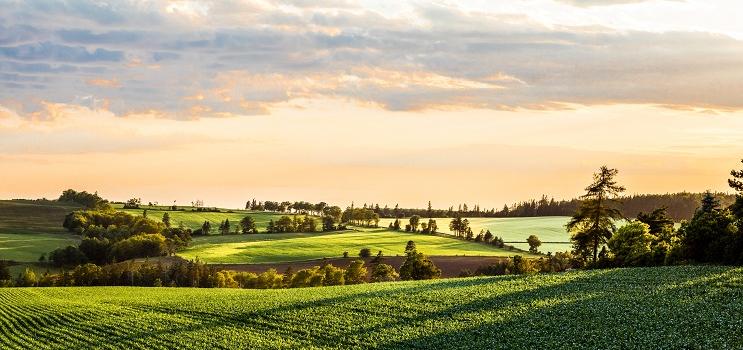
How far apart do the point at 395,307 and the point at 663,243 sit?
40.0 metres

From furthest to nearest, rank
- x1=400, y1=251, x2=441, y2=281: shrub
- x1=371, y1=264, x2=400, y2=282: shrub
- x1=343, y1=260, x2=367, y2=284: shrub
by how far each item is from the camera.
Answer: x1=343, y1=260, x2=367, y2=284: shrub
x1=371, y1=264, x2=400, y2=282: shrub
x1=400, y1=251, x2=441, y2=281: shrub

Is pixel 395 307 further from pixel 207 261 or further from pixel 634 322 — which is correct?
pixel 207 261

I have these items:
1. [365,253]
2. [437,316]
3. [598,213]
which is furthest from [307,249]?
[437,316]

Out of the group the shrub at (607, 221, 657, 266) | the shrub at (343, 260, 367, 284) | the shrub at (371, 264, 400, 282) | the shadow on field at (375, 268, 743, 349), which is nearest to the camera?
the shadow on field at (375, 268, 743, 349)

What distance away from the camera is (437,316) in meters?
61.6

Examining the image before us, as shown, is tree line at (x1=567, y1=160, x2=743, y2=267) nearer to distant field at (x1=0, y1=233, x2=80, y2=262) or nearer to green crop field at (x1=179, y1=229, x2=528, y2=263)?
green crop field at (x1=179, y1=229, x2=528, y2=263)

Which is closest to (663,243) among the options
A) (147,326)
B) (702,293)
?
(702,293)

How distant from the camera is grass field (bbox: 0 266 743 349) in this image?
1955 inches

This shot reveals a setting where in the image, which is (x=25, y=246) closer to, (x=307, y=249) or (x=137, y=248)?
(x=137, y=248)

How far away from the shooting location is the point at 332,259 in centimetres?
16938

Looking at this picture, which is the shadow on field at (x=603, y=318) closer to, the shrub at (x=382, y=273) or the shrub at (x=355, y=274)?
the shrub at (x=382, y=273)

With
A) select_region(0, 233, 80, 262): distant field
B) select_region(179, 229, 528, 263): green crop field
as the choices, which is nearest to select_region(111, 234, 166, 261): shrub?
select_region(179, 229, 528, 263): green crop field

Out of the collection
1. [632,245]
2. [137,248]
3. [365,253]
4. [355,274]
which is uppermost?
[632,245]

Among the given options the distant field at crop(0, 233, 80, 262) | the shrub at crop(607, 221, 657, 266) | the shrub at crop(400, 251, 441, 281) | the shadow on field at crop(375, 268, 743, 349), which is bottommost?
the distant field at crop(0, 233, 80, 262)
